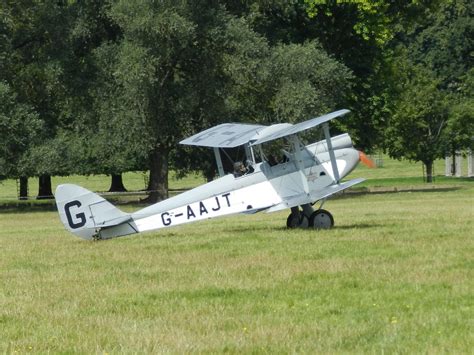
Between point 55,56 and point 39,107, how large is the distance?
5.43m

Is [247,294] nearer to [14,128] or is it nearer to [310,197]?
[310,197]

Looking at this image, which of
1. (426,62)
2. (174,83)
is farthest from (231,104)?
(426,62)

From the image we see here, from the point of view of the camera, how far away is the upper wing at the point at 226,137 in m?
20.3

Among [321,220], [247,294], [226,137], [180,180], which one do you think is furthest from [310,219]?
[180,180]

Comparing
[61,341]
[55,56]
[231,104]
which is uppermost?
[55,56]

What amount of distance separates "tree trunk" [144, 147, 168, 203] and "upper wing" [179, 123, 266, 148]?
19.5m

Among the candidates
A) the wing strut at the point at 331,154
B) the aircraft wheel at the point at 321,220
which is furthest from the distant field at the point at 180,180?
the wing strut at the point at 331,154

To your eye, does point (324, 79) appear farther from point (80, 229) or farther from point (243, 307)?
point (243, 307)

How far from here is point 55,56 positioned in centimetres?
3950

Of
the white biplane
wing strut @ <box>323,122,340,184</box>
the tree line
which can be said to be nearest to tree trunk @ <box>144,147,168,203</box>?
the tree line

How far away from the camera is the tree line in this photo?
122 feet

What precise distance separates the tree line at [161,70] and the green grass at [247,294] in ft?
60.2

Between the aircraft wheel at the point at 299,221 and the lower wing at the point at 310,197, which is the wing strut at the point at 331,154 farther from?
the aircraft wheel at the point at 299,221

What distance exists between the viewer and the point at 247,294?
11.5m
